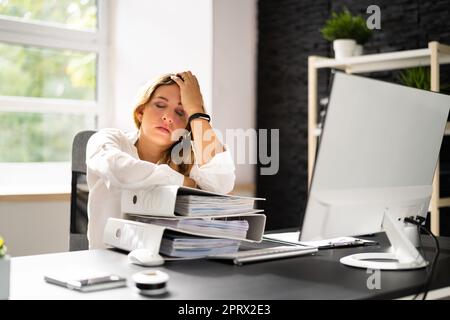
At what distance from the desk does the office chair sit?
0.58m

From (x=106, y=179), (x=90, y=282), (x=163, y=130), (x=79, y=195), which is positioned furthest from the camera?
(x=79, y=195)

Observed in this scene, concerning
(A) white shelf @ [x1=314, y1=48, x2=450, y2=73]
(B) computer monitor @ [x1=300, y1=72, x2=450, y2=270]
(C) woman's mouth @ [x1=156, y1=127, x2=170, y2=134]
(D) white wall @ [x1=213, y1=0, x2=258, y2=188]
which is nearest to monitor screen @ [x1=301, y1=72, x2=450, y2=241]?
(B) computer monitor @ [x1=300, y1=72, x2=450, y2=270]

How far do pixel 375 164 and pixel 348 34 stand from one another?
1919mm

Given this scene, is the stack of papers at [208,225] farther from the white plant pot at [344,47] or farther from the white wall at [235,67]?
the white wall at [235,67]

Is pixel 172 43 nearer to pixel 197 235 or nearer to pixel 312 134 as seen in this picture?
pixel 312 134

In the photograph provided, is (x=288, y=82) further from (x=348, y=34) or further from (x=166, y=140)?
(x=166, y=140)

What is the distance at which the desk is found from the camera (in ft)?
3.37

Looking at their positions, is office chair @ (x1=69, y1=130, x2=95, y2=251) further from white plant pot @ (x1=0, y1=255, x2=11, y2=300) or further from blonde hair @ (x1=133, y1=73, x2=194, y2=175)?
white plant pot @ (x1=0, y1=255, x2=11, y2=300)

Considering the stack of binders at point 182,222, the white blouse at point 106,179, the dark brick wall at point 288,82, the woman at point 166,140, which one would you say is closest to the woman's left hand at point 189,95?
the woman at point 166,140

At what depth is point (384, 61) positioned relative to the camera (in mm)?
2955

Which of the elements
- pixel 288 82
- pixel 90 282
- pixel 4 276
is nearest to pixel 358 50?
pixel 288 82

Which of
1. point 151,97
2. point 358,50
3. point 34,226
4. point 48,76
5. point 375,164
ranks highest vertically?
point 358,50

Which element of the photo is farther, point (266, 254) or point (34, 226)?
point (34, 226)
